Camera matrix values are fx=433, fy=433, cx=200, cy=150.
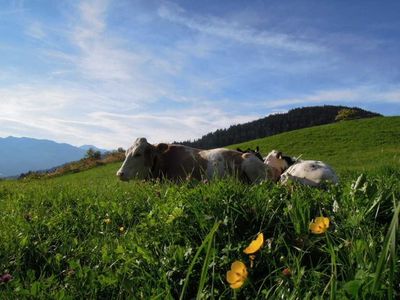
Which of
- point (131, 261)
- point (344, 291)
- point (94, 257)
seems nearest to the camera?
point (344, 291)

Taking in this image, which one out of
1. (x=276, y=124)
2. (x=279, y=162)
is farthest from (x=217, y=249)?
(x=276, y=124)

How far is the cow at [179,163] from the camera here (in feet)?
41.1

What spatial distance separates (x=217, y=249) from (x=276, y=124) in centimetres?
12610

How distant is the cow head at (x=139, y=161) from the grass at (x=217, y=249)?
6965 millimetres

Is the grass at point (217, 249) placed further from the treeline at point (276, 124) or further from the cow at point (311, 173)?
the treeline at point (276, 124)

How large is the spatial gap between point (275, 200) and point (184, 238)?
1012mm

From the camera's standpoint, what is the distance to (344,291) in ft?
7.27

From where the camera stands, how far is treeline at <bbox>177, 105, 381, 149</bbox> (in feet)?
365

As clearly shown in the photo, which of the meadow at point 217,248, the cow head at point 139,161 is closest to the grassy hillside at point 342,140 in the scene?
the cow head at point 139,161

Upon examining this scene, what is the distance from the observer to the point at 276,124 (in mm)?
127250

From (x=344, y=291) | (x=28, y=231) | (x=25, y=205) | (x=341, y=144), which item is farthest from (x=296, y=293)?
(x=341, y=144)

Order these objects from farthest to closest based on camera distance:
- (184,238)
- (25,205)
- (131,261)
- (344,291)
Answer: (25,205)
(184,238)
(131,261)
(344,291)

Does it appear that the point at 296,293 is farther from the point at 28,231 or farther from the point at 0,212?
the point at 0,212

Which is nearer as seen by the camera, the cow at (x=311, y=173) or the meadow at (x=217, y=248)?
the meadow at (x=217, y=248)
